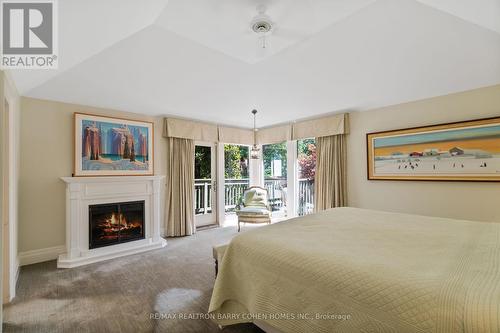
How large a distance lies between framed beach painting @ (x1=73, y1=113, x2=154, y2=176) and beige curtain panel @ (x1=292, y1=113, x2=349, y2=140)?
301 cm

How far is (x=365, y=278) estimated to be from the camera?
1234 millimetres

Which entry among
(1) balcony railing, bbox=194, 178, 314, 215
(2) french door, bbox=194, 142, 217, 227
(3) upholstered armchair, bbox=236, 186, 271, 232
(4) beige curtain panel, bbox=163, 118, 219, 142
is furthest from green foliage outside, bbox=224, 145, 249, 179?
(3) upholstered armchair, bbox=236, 186, 271, 232

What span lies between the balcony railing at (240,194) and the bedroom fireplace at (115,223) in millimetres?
1481

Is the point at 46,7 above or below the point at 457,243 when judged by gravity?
above

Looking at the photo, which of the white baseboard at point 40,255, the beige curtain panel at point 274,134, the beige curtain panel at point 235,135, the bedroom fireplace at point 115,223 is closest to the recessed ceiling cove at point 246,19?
the beige curtain panel at point 274,134

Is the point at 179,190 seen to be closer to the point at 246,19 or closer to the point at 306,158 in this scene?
the point at 306,158

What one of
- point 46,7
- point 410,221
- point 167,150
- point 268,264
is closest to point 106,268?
point 167,150

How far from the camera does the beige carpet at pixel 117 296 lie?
1978 mm

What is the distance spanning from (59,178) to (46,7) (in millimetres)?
2612

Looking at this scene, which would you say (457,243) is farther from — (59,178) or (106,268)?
(59,178)

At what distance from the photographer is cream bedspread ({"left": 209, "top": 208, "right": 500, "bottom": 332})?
40.2 inches

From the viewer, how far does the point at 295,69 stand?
3598 mm

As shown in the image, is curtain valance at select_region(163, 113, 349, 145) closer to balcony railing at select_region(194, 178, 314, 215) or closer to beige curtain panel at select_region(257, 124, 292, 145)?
beige curtain panel at select_region(257, 124, 292, 145)

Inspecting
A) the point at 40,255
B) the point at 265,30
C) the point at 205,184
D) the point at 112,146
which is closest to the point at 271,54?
the point at 265,30
